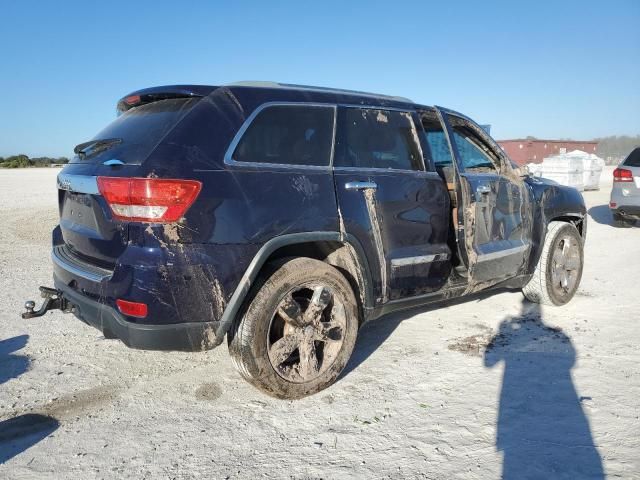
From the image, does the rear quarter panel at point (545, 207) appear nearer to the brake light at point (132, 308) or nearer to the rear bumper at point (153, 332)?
the rear bumper at point (153, 332)

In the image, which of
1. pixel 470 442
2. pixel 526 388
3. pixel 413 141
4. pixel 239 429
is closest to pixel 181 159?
pixel 239 429

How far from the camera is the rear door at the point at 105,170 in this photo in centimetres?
275

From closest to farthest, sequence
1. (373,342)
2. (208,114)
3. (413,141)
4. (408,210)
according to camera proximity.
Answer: (208,114), (408,210), (413,141), (373,342)

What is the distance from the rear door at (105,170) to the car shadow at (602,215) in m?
11.0

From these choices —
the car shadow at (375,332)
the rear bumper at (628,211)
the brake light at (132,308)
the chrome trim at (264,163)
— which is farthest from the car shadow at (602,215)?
the brake light at (132,308)

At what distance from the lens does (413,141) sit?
12.8 feet

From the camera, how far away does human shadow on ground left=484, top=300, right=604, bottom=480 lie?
2498mm

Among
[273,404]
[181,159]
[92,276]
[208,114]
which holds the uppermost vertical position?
[208,114]

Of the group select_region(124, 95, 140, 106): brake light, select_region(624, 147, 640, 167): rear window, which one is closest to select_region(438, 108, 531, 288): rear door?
select_region(124, 95, 140, 106): brake light

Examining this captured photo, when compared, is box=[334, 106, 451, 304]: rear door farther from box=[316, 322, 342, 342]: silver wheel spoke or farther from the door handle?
box=[316, 322, 342, 342]: silver wheel spoke

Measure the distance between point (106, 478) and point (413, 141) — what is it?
119 inches

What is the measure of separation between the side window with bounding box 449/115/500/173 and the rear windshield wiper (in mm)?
2765

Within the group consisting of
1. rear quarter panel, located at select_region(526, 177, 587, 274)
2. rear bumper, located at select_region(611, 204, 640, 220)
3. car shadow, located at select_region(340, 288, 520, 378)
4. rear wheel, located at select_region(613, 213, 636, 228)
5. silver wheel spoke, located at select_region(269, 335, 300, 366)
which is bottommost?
car shadow, located at select_region(340, 288, 520, 378)

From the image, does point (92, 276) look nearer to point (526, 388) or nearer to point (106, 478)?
point (106, 478)
